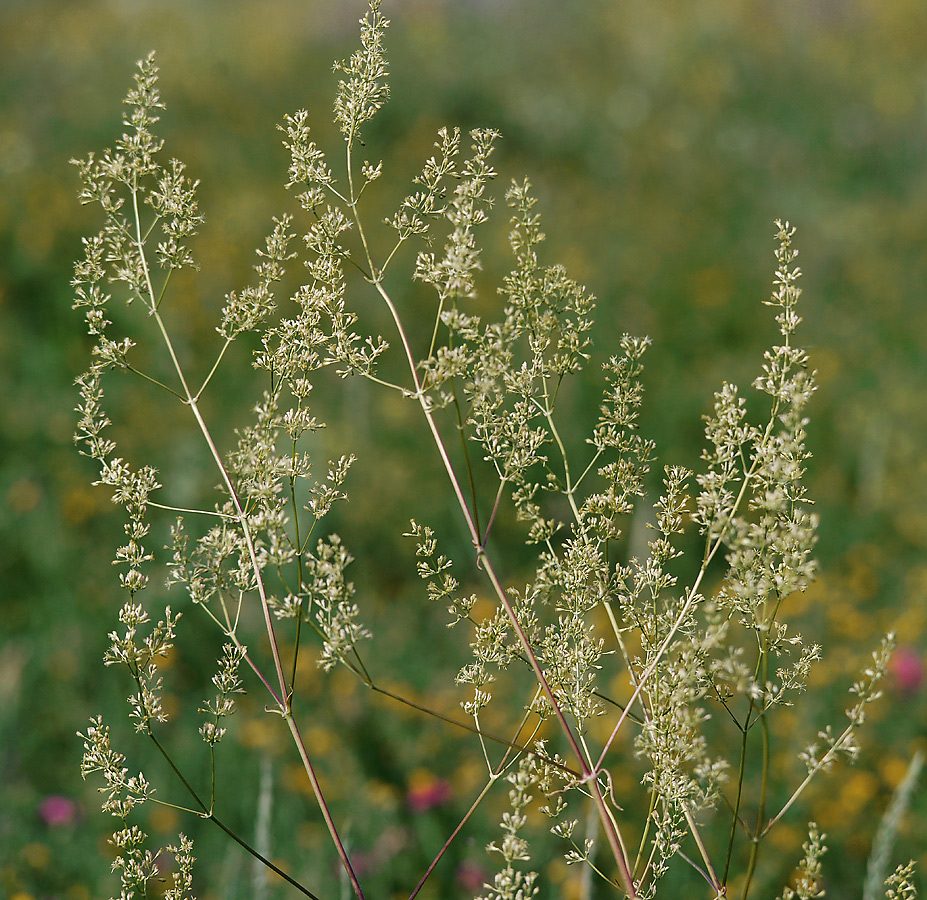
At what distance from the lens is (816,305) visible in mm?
5664

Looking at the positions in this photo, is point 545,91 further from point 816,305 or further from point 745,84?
point 816,305

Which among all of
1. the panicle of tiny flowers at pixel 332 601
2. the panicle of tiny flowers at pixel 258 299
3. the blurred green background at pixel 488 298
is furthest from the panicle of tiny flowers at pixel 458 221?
the blurred green background at pixel 488 298

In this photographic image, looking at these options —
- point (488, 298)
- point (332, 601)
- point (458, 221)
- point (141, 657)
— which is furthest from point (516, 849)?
point (488, 298)

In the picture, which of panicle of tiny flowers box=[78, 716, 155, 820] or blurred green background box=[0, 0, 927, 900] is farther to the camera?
blurred green background box=[0, 0, 927, 900]

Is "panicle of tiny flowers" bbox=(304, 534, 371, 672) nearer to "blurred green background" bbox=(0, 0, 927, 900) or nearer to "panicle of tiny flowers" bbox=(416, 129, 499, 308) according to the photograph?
"panicle of tiny flowers" bbox=(416, 129, 499, 308)

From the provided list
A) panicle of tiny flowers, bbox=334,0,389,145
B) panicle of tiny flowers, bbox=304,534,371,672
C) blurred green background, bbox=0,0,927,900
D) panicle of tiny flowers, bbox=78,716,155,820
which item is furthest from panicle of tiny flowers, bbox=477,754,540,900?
blurred green background, bbox=0,0,927,900

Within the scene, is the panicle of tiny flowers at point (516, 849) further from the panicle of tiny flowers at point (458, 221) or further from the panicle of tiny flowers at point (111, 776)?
the panicle of tiny flowers at point (458, 221)

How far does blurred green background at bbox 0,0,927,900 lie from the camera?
102 inches

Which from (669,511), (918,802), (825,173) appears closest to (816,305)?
(825,173)

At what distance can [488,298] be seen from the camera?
523cm

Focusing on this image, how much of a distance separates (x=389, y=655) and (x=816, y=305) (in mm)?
3744

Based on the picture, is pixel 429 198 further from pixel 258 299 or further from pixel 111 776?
pixel 111 776

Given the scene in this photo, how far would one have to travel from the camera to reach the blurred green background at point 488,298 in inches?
102

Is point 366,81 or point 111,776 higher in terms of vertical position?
point 366,81
